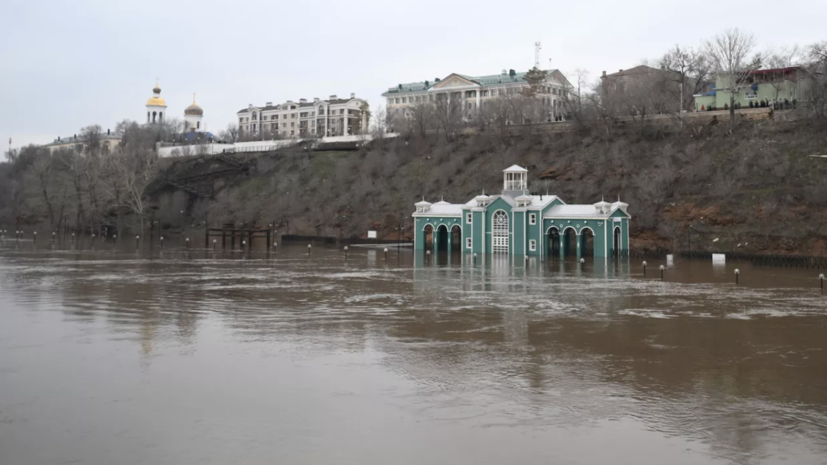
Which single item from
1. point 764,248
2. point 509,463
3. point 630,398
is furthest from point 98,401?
point 764,248

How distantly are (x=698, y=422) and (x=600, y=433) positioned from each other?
6.38ft

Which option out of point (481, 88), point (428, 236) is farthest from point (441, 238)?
point (481, 88)

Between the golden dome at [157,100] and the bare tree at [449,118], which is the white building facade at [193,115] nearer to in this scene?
the golden dome at [157,100]

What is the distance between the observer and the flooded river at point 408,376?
11.2 metres

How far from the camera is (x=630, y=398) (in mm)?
14117

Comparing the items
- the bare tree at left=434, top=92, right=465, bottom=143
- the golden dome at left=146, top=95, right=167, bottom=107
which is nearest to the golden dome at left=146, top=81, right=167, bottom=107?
the golden dome at left=146, top=95, right=167, bottom=107

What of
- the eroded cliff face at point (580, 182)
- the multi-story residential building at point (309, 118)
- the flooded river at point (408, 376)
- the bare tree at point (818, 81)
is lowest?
the flooded river at point (408, 376)

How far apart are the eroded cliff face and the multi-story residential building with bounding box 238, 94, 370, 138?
3638cm

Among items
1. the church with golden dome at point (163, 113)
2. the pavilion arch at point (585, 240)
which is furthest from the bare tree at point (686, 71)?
the church with golden dome at point (163, 113)

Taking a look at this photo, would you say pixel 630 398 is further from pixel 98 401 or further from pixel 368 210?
pixel 368 210

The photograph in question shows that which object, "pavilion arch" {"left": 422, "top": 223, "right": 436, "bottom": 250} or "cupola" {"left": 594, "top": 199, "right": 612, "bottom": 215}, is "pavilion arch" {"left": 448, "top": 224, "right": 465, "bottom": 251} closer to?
"pavilion arch" {"left": 422, "top": 223, "right": 436, "bottom": 250}

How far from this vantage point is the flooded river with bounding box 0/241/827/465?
443 inches

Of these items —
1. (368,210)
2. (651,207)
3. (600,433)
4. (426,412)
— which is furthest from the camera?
(368,210)

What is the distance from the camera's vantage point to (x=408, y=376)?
15.8 meters
